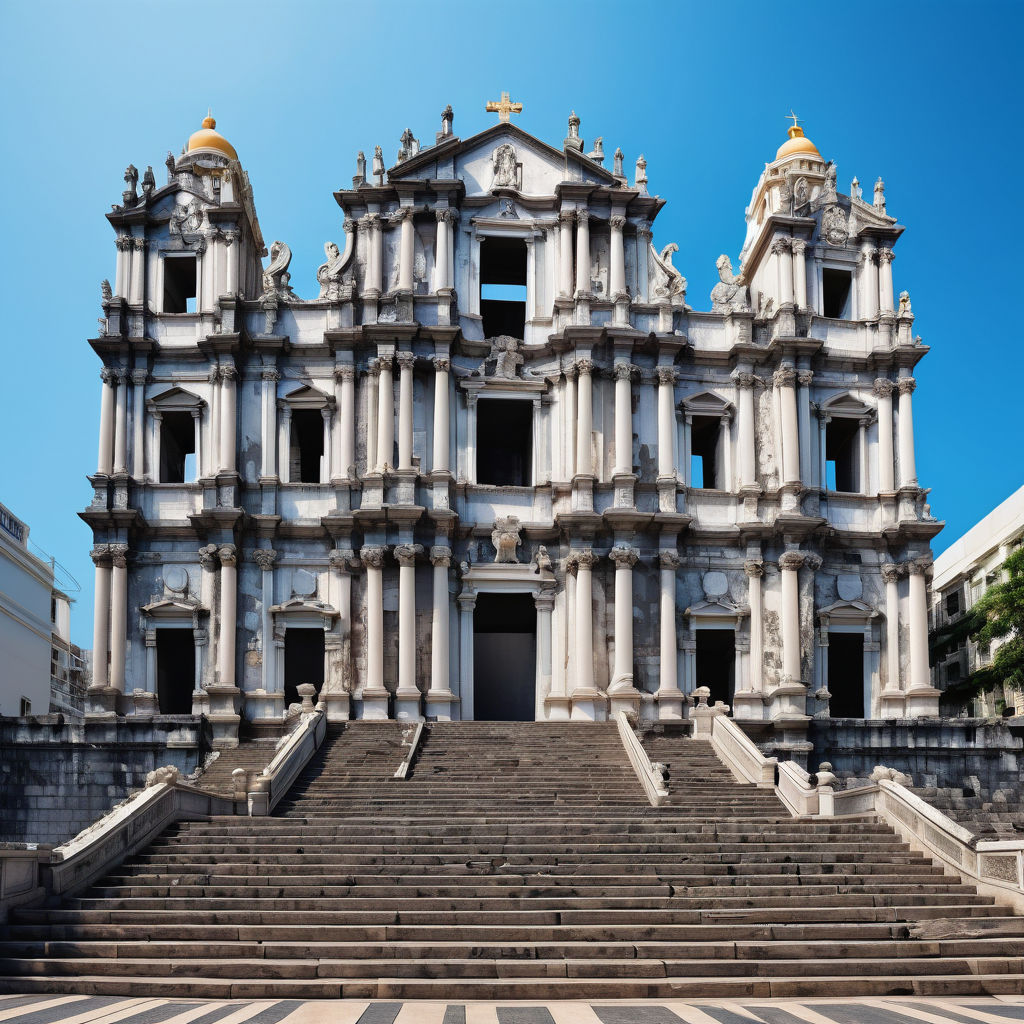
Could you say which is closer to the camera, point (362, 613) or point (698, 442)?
point (362, 613)

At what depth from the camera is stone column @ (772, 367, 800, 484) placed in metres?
34.5

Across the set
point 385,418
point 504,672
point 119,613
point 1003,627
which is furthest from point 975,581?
point 119,613

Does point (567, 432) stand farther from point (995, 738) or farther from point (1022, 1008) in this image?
point (1022, 1008)

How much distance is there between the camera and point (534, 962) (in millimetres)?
15586

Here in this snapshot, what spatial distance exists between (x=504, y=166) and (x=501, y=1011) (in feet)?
90.1

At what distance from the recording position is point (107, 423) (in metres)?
34.4

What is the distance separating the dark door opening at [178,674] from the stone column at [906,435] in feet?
67.3

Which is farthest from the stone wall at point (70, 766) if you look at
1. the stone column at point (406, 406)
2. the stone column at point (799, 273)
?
the stone column at point (799, 273)

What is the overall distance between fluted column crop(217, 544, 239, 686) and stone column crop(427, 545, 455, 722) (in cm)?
516

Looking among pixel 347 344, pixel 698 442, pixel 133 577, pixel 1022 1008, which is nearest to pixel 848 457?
pixel 698 442

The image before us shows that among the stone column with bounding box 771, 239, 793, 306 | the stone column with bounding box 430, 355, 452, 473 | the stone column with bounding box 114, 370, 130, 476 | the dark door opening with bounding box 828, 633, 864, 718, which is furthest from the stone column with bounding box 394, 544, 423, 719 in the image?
the dark door opening with bounding box 828, 633, 864, 718

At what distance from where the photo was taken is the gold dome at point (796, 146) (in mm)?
38750

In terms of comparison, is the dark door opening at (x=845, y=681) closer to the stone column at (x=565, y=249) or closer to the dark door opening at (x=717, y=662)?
the dark door opening at (x=717, y=662)

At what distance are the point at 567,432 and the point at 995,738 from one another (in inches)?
527
